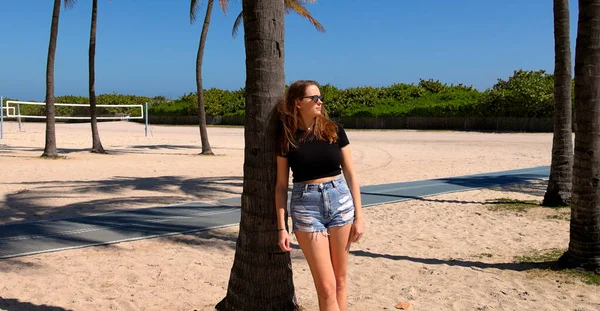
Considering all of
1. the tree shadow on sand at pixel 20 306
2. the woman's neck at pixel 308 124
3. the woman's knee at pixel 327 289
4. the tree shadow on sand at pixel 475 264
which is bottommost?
the tree shadow on sand at pixel 20 306

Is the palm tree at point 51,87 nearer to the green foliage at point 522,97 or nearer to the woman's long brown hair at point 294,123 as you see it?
the woman's long brown hair at point 294,123

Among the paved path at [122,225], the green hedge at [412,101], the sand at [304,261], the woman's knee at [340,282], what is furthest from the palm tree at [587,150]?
the green hedge at [412,101]

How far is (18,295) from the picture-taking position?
461 centimetres

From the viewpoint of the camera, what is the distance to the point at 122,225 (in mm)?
7410

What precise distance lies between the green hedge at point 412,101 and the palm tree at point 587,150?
2078 cm

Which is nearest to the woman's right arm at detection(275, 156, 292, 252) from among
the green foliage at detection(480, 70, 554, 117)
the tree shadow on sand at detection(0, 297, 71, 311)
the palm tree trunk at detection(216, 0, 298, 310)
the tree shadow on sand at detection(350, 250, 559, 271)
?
the palm tree trunk at detection(216, 0, 298, 310)

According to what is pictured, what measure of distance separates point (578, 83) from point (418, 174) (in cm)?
873

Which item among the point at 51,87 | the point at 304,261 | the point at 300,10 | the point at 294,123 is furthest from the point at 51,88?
the point at 294,123

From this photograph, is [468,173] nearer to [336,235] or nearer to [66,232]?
[66,232]

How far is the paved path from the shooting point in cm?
636

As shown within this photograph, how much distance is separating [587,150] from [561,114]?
3.66m

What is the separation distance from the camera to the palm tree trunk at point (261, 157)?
3.52m

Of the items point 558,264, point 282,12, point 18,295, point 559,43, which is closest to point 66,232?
point 18,295

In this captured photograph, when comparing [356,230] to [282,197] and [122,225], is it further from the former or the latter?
[122,225]
